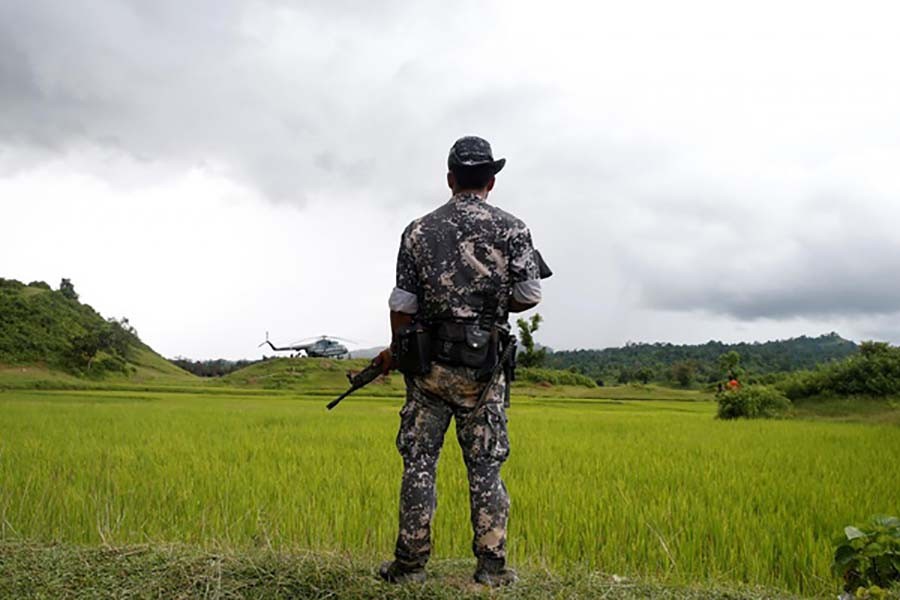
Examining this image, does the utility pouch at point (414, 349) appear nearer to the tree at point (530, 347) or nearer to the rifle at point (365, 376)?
the rifle at point (365, 376)

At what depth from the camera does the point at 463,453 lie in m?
3.09

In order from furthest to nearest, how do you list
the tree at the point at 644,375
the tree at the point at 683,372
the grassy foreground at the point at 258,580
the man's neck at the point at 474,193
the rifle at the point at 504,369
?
the tree at the point at 644,375, the tree at the point at 683,372, the man's neck at the point at 474,193, the rifle at the point at 504,369, the grassy foreground at the point at 258,580

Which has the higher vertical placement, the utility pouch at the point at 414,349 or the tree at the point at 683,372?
the utility pouch at the point at 414,349

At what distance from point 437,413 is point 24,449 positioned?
663 cm

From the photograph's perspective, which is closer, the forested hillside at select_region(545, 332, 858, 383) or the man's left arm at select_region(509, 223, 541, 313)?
the man's left arm at select_region(509, 223, 541, 313)

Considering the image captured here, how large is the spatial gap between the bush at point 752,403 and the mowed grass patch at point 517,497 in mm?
6162

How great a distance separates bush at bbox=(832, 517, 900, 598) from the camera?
305 cm

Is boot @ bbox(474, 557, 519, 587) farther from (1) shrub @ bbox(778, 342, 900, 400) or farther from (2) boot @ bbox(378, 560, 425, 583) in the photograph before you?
(1) shrub @ bbox(778, 342, 900, 400)

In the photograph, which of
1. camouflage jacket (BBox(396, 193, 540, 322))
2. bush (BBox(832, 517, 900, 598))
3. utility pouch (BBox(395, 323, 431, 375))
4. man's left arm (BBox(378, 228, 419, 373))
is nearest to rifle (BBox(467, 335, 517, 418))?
camouflage jacket (BBox(396, 193, 540, 322))

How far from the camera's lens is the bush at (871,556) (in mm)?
3053

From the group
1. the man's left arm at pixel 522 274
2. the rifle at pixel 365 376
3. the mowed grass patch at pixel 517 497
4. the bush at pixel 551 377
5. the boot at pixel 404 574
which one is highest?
the man's left arm at pixel 522 274

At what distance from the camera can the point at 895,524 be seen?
10.3 ft

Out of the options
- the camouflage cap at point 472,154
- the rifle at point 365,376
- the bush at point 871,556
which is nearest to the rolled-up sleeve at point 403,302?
the rifle at point 365,376

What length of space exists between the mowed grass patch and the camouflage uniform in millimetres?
561
